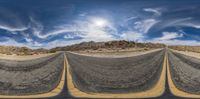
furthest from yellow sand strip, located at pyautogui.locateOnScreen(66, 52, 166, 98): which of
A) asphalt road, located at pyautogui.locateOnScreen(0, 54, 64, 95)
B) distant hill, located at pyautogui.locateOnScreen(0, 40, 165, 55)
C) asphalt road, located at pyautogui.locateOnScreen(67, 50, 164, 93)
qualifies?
distant hill, located at pyautogui.locateOnScreen(0, 40, 165, 55)

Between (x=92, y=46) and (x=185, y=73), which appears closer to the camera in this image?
(x=185, y=73)

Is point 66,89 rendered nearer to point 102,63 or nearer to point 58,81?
point 58,81

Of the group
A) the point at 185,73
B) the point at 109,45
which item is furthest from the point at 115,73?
the point at 109,45

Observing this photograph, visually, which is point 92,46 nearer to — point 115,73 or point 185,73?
point 115,73

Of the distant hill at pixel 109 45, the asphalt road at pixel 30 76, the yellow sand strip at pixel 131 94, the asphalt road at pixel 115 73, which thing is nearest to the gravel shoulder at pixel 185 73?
the asphalt road at pixel 115 73

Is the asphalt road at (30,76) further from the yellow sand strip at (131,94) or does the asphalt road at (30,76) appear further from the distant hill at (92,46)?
the distant hill at (92,46)

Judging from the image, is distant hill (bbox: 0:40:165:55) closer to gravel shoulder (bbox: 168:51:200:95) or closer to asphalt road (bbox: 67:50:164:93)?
asphalt road (bbox: 67:50:164:93)

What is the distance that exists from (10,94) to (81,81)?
192 cm

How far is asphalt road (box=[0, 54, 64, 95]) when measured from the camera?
13.5m

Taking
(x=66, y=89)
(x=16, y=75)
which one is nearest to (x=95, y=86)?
(x=66, y=89)

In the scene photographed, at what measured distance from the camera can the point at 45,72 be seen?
1490cm

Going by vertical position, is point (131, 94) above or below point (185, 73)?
below

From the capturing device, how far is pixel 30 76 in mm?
14695

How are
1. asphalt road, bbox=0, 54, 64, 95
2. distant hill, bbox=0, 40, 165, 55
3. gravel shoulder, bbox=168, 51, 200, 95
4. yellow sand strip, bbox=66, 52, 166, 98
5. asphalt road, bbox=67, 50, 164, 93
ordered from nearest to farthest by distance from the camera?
yellow sand strip, bbox=66, 52, 166, 98 < gravel shoulder, bbox=168, 51, 200, 95 < asphalt road, bbox=67, 50, 164, 93 < asphalt road, bbox=0, 54, 64, 95 < distant hill, bbox=0, 40, 165, 55
